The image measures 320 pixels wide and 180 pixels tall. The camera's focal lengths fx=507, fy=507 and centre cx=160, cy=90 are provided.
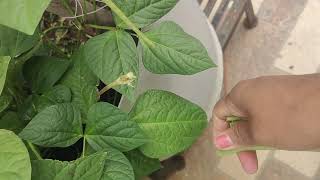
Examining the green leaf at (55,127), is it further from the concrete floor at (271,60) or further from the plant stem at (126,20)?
the concrete floor at (271,60)

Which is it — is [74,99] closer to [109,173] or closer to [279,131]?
[109,173]

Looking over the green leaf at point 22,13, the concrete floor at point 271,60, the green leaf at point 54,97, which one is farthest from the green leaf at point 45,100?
the concrete floor at point 271,60

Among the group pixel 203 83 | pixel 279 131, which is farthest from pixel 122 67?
pixel 203 83

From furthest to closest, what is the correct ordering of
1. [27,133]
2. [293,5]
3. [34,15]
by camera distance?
[293,5] → [27,133] → [34,15]

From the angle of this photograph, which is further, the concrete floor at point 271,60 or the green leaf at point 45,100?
the concrete floor at point 271,60

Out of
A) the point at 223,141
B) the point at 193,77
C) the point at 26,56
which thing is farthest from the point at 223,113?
the point at 26,56

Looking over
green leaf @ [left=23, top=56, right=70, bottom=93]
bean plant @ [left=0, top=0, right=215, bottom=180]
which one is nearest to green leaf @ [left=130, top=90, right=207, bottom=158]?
bean plant @ [left=0, top=0, right=215, bottom=180]

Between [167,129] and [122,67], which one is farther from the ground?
[122,67]
